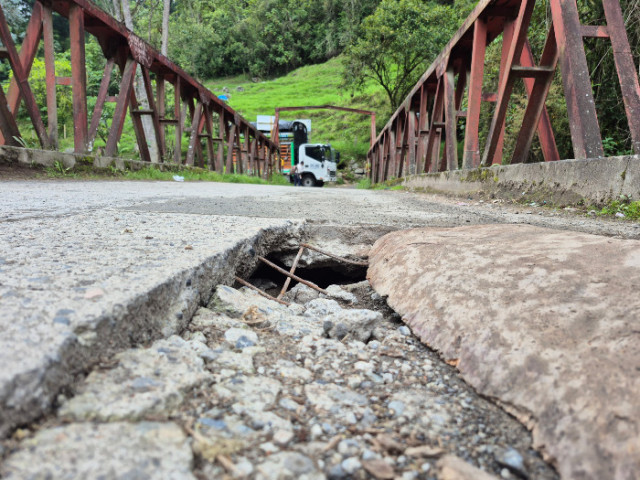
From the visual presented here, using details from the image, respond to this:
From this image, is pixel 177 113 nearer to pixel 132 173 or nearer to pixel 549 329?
pixel 132 173

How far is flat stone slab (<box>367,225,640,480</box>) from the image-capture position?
0.54 m

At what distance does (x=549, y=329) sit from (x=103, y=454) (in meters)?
0.78

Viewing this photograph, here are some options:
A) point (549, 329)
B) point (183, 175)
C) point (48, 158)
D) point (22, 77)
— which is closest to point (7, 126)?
point (48, 158)

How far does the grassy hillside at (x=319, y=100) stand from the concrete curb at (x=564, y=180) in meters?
15.4

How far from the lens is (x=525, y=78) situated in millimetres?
3439

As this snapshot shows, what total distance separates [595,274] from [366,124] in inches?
971

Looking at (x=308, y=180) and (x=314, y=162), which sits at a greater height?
(x=314, y=162)

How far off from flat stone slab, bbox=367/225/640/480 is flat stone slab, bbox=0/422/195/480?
0.53 metres

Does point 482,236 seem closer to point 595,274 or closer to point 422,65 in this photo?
point 595,274

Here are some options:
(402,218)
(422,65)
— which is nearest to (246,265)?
(402,218)

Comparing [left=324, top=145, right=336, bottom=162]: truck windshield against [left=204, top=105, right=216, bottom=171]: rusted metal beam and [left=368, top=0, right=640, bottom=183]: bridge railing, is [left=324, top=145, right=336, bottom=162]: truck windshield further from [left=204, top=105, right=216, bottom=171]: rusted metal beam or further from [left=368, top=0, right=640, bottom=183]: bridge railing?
[left=368, top=0, right=640, bottom=183]: bridge railing

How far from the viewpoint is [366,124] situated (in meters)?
24.2

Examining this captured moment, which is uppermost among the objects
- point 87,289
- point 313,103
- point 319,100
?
point 319,100

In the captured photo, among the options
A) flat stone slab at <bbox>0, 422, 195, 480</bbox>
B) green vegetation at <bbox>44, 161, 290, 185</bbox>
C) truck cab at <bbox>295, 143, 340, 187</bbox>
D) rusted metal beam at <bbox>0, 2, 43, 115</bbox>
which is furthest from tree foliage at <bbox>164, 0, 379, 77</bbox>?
flat stone slab at <bbox>0, 422, 195, 480</bbox>
